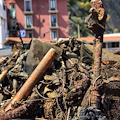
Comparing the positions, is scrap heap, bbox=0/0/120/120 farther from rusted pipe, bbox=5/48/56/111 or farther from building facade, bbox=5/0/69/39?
building facade, bbox=5/0/69/39

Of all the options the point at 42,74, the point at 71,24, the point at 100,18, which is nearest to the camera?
the point at 100,18

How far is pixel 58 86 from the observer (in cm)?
620

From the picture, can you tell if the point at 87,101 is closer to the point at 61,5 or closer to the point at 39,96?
the point at 39,96

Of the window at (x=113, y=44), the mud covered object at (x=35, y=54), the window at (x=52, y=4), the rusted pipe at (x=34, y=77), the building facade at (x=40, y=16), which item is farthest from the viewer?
the window at (x=52, y=4)

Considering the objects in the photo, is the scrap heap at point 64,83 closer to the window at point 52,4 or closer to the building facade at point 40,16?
the building facade at point 40,16

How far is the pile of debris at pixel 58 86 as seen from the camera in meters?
5.48

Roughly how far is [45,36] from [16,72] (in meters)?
28.6

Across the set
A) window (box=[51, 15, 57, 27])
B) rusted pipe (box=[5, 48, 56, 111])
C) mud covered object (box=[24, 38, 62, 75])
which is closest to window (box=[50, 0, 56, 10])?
window (box=[51, 15, 57, 27])

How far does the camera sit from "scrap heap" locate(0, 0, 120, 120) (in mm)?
5312

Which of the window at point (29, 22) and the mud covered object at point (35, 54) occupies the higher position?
the window at point (29, 22)

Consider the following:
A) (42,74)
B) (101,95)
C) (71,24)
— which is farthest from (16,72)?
(71,24)

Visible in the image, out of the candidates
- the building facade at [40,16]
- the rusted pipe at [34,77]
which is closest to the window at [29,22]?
the building facade at [40,16]

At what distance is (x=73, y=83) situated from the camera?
238 inches

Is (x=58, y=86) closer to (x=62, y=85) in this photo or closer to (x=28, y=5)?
(x=62, y=85)
